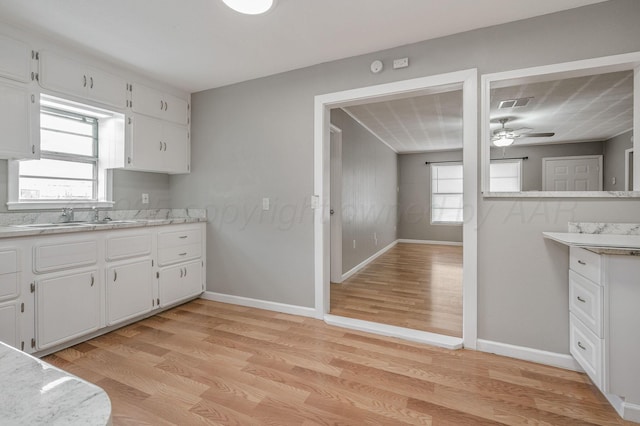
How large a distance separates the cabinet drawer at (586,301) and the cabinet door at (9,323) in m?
3.54

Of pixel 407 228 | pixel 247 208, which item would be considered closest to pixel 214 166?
pixel 247 208

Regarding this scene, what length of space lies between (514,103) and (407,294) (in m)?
2.95

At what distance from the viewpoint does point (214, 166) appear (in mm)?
3439

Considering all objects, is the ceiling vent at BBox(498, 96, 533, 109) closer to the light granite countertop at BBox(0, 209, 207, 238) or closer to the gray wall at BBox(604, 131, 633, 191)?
the gray wall at BBox(604, 131, 633, 191)

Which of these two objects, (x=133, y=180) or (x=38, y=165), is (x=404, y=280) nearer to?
(x=133, y=180)

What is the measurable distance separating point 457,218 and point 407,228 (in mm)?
1295

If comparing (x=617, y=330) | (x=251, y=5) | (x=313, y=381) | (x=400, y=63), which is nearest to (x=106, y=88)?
(x=251, y=5)

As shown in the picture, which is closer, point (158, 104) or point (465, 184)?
point (465, 184)

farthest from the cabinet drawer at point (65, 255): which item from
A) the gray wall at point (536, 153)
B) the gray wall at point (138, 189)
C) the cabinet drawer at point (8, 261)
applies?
the gray wall at point (536, 153)

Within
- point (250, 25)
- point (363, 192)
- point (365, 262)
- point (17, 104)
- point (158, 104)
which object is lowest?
point (365, 262)

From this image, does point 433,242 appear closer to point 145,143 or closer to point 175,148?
point 175,148

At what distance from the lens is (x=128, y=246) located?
2.64 m

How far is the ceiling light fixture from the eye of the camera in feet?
6.04

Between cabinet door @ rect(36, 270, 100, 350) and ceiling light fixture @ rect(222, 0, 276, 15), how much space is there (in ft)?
7.39
